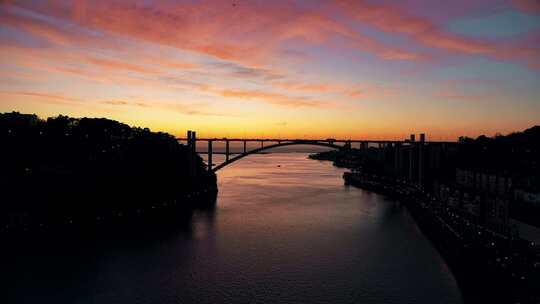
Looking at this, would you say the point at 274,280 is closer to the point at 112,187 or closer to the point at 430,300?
the point at 430,300

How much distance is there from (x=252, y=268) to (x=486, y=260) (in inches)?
578

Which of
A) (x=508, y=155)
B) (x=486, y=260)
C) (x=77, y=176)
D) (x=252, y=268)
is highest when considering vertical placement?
(x=508, y=155)

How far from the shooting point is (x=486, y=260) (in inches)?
949

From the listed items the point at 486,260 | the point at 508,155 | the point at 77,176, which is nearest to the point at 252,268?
the point at 486,260

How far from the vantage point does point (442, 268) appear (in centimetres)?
2881

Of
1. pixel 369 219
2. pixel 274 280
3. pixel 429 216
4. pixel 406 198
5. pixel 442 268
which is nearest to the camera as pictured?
pixel 274 280

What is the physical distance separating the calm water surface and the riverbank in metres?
1.06

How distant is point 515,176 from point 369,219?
53.8 feet

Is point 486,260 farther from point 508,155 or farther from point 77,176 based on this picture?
point 508,155

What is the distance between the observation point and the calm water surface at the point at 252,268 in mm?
23656

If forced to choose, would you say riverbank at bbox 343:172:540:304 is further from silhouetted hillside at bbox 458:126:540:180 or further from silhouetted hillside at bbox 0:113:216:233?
silhouetted hillside at bbox 0:113:216:233

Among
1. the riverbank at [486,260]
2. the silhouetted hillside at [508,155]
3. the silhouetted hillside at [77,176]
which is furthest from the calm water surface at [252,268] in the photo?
the silhouetted hillside at [508,155]

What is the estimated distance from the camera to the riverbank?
20.6 m

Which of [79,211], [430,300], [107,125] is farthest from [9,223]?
[107,125]
